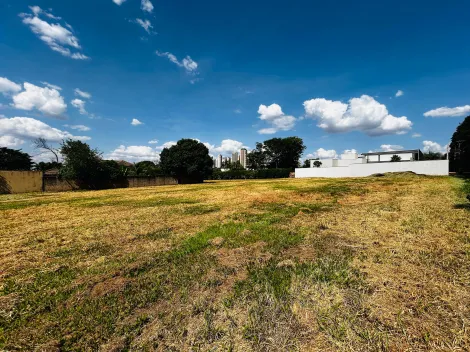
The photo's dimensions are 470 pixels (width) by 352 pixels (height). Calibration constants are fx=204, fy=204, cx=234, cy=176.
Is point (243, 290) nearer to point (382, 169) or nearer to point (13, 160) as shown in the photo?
point (382, 169)

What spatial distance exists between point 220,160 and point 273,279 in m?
134

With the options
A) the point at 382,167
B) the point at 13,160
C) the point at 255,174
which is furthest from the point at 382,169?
the point at 13,160

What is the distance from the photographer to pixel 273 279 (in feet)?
8.29

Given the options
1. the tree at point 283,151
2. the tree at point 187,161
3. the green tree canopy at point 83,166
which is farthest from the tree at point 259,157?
the green tree canopy at point 83,166

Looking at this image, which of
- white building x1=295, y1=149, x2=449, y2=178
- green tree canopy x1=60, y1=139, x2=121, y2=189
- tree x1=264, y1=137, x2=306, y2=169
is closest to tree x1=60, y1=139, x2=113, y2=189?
green tree canopy x1=60, y1=139, x2=121, y2=189

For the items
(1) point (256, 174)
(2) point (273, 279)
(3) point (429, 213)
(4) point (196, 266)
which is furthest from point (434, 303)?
(1) point (256, 174)

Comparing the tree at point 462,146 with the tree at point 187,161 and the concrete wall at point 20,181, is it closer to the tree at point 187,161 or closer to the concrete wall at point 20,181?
the tree at point 187,161

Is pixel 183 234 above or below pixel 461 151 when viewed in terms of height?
below

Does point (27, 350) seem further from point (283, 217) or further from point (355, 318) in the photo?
point (283, 217)

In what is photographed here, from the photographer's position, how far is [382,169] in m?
28.8

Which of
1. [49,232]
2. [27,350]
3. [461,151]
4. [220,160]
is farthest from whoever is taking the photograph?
[220,160]

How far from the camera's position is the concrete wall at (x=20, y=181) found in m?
17.1

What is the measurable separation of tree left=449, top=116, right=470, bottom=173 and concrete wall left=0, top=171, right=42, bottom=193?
4844 centimetres

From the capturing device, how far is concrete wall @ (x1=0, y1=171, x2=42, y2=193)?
1712cm
